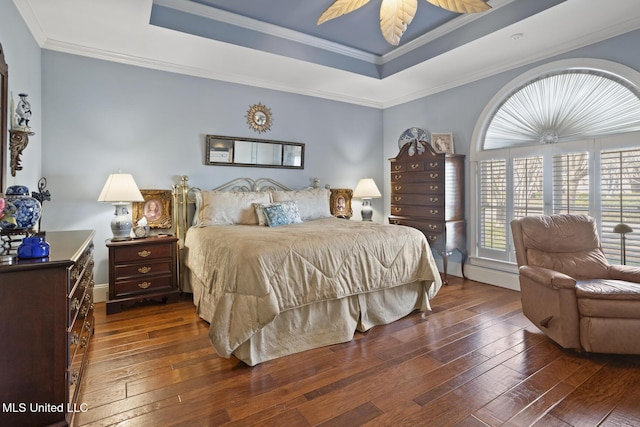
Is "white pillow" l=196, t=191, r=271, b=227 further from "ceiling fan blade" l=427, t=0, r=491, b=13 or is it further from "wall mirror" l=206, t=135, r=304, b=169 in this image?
"ceiling fan blade" l=427, t=0, r=491, b=13

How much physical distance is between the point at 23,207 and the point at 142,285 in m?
1.96

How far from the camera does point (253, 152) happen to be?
14.5 ft

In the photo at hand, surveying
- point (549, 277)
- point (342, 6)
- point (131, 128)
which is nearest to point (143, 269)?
point (131, 128)

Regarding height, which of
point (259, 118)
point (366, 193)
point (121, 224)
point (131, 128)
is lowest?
A: point (121, 224)

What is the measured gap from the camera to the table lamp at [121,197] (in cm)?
320

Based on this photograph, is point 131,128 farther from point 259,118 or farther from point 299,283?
point 299,283

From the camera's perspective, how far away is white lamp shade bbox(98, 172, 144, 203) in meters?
3.19

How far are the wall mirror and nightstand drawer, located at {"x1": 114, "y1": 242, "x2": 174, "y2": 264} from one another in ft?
4.03

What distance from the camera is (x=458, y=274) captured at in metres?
4.56

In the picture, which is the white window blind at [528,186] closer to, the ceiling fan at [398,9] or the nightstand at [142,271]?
the ceiling fan at [398,9]

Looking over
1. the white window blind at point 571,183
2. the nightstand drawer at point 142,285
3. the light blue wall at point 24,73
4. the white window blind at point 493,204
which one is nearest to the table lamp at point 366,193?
the white window blind at point 493,204

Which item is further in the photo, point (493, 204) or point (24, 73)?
point (493, 204)

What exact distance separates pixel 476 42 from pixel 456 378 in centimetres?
318

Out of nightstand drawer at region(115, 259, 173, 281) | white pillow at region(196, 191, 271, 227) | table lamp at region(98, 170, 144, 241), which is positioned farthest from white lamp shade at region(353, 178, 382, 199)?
table lamp at region(98, 170, 144, 241)
